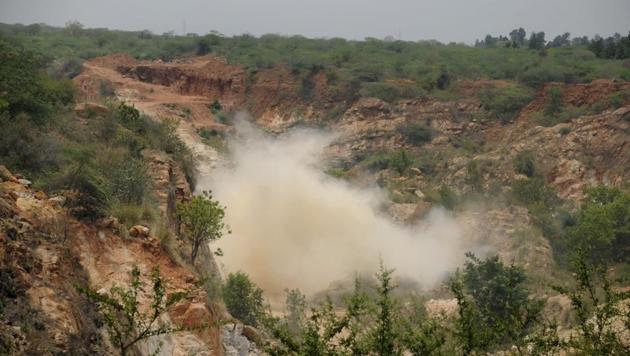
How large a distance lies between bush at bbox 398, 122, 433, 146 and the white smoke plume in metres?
7.73

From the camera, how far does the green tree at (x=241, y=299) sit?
23062mm

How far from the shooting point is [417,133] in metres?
47.9

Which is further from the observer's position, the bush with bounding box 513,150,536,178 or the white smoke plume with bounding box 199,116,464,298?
the bush with bounding box 513,150,536,178

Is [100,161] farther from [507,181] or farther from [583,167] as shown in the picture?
[583,167]

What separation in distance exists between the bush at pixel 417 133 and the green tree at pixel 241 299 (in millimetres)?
26228

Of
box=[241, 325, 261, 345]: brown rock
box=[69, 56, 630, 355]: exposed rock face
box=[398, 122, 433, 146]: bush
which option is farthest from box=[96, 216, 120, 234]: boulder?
box=[398, 122, 433, 146]: bush

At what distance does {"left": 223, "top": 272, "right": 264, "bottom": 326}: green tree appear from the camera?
23.1 m

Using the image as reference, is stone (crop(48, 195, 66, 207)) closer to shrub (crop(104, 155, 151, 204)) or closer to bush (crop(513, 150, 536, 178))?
shrub (crop(104, 155, 151, 204))

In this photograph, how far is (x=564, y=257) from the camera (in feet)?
101

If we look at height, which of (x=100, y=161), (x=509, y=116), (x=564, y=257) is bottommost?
(x=564, y=257)

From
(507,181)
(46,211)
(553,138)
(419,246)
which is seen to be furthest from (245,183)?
(46,211)

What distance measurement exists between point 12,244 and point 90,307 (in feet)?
5.92

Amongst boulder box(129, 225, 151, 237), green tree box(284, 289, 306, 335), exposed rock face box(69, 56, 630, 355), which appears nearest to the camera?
boulder box(129, 225, 151, 237)

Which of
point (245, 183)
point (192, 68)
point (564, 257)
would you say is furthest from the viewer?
point (192, 68)
